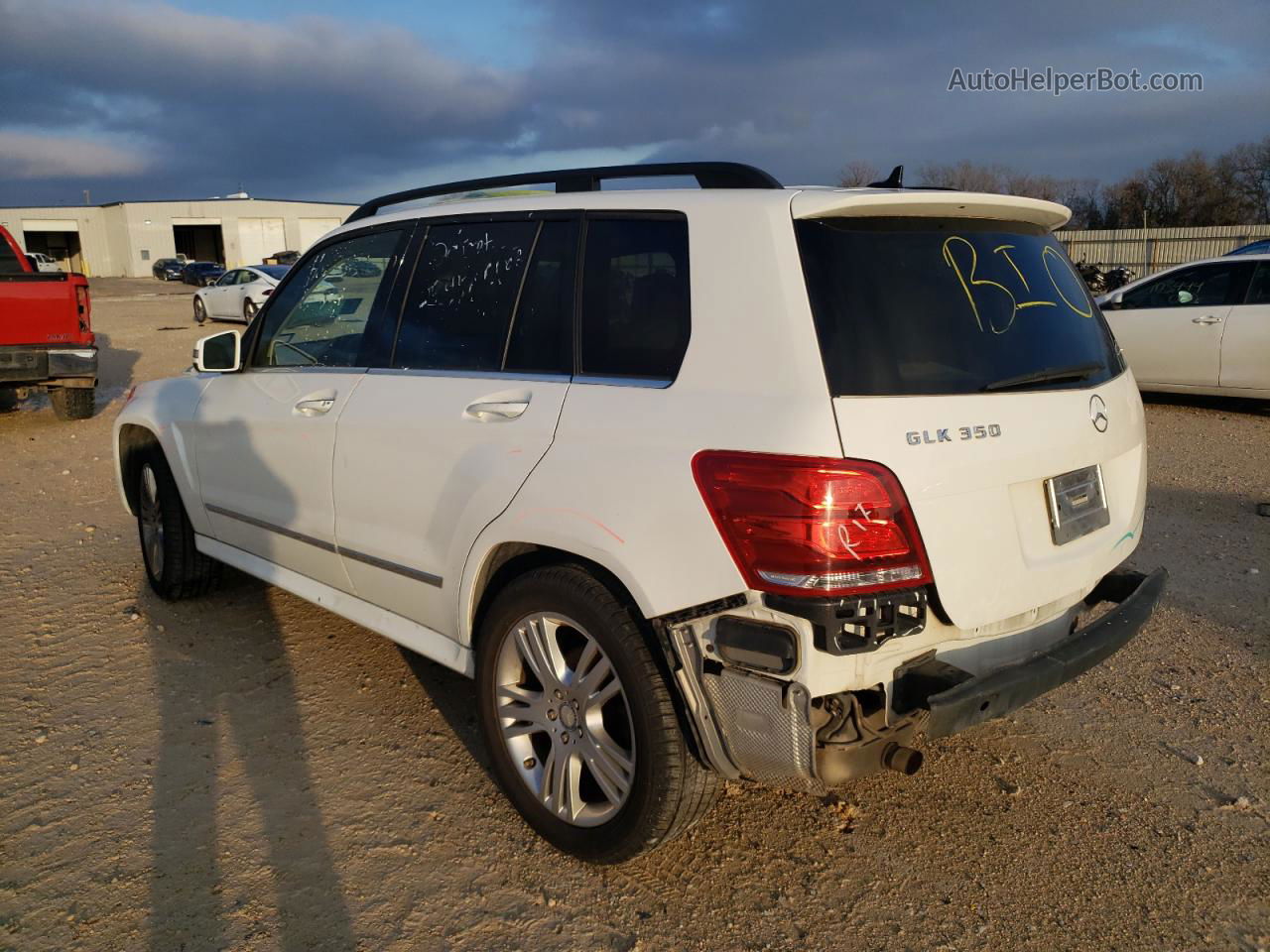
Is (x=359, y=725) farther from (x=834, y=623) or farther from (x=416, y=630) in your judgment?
(x=834, y=623)

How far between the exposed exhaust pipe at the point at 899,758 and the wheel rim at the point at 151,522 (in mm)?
3940

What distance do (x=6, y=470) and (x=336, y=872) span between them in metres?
7.44

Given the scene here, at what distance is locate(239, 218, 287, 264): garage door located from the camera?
62125mm

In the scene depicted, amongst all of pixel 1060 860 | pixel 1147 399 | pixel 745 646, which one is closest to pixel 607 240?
pixel 745 646

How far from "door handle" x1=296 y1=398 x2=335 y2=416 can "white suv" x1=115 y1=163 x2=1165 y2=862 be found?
0.31 ft

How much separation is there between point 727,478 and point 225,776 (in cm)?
220

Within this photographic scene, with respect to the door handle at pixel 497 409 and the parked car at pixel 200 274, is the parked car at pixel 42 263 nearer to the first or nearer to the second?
the parked car at pixel 200 274

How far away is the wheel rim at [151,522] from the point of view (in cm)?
506

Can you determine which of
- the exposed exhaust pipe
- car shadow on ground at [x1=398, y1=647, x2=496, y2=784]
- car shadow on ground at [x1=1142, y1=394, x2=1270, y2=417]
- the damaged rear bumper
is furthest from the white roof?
car shadow on ground at [x1=1142, y1=394, x2=1270, y2=417]

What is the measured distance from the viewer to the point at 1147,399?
11.2 m

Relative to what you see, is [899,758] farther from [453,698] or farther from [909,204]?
[453,698]

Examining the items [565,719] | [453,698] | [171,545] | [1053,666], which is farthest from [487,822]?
[171,545]

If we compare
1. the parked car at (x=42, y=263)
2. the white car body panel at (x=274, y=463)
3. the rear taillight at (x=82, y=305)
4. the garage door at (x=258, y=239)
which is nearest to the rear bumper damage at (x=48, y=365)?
the rear taillight at (x=82, y=305)

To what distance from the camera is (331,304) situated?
4.07 meters
